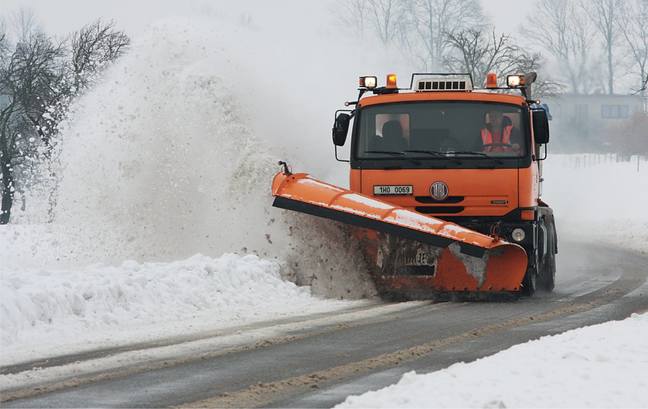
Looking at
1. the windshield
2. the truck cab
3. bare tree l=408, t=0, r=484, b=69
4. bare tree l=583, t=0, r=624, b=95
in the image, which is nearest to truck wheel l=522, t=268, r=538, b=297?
the truck cab

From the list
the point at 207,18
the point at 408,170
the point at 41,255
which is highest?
the point at 207,18

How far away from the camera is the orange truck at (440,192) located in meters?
11.5

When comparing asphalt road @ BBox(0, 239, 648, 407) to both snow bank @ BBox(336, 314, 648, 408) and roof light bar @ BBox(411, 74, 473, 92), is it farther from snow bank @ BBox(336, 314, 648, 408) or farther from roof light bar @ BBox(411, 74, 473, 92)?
roof light bar @ BBox(411, 74, 473, 92)

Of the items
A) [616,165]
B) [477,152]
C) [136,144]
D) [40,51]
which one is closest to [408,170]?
[477,152]

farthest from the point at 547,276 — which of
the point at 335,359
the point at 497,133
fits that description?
the point at 335,359

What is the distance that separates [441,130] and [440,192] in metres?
0.76

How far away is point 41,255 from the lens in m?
19.1

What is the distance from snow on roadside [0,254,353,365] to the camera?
8.52 m

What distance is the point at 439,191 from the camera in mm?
12016

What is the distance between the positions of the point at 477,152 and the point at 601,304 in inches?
80.1

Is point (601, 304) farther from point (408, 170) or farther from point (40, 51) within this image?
point (40, 51)

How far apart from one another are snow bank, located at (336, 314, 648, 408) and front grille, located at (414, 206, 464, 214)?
14.4 feet

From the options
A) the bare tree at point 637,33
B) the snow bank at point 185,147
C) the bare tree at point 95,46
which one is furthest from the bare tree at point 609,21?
the snow bank at point 185,147

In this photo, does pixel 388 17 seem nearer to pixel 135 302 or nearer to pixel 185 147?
pixel 185 147
